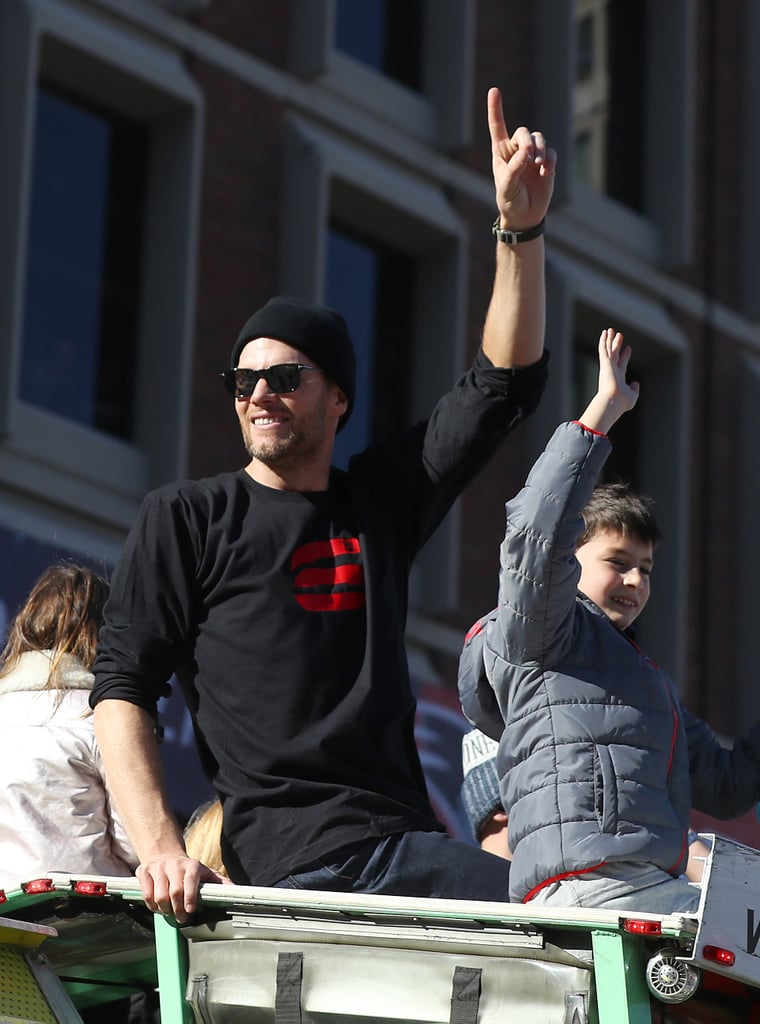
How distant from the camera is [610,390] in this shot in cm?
399

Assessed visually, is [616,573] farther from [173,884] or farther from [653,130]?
[653,130]

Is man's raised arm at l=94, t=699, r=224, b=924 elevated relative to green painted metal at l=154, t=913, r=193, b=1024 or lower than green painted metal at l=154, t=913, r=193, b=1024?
elevated

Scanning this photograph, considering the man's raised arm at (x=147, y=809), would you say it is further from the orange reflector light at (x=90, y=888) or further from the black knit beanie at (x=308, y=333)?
the black knit beanie at (x=308, y=333)

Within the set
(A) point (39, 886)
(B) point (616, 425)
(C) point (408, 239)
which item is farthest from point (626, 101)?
(A) point (39, 886)

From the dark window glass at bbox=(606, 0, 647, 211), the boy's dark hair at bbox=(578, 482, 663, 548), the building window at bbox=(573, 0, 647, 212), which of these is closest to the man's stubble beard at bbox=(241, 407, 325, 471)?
the boy's dark hair at bbox=(578, 482, 663, 548)

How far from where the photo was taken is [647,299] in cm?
1773

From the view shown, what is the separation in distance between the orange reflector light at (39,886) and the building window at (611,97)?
14949 mm

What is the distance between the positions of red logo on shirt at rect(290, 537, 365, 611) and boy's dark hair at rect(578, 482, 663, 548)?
1.95ft

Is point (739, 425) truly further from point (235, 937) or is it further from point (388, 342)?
point (235, 937)

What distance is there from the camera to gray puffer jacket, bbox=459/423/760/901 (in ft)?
12.2

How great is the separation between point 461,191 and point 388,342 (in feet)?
4.35

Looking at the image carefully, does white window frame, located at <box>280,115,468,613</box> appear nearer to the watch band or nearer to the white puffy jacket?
the white puffy jacket

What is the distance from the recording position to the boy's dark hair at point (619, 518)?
4.44 metres

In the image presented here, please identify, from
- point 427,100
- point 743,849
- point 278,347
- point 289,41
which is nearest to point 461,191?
point 427,100
